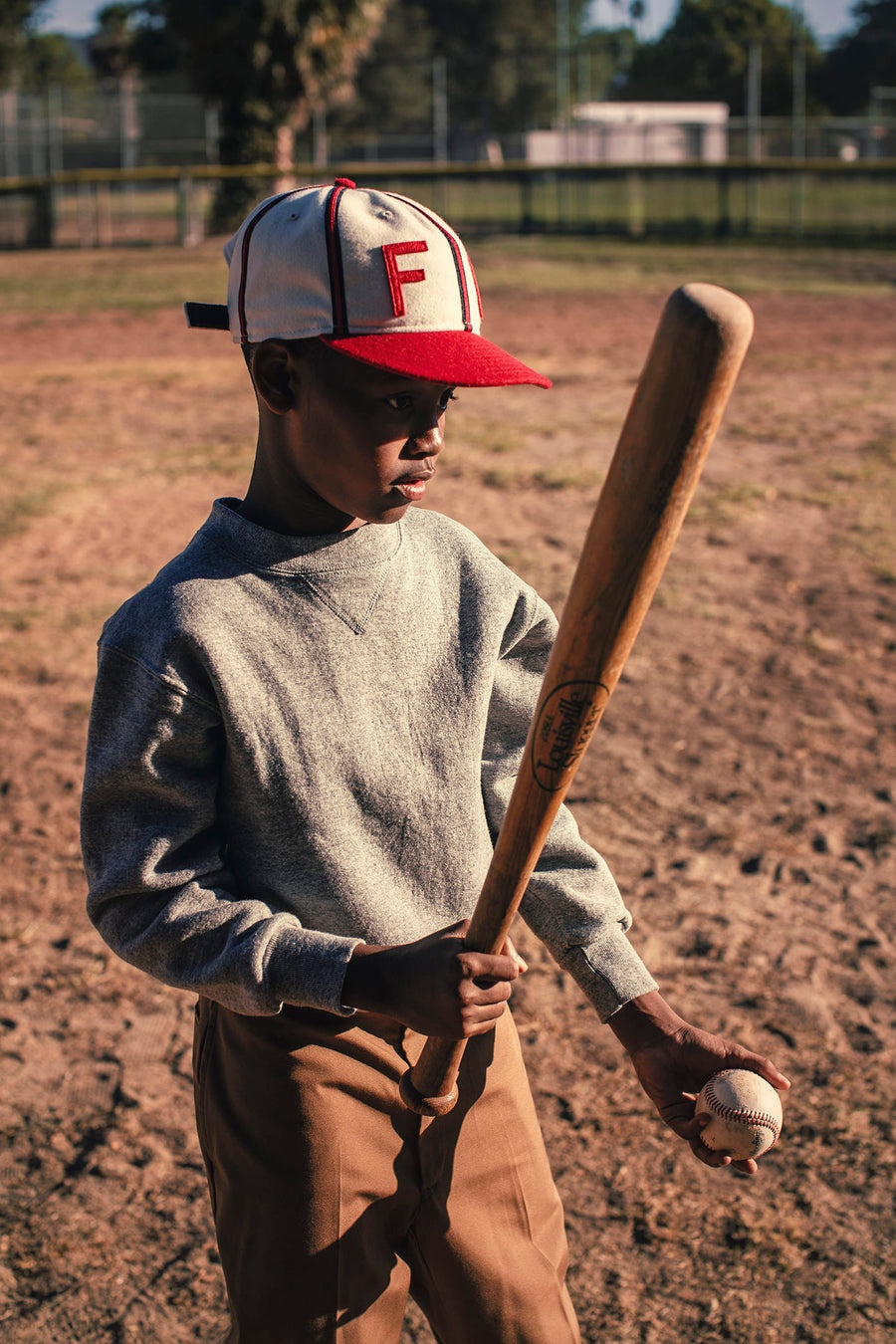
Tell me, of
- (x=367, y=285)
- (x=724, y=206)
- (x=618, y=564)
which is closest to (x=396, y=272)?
(x=367, y=285)

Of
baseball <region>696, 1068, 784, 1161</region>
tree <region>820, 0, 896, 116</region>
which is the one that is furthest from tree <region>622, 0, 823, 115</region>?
baseball <region>696, 1068, 784, 1161</region>

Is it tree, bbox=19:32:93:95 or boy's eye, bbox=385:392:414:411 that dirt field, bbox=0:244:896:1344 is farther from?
tree, bbox=19:32:93:95

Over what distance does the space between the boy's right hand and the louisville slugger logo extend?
0.18 metres

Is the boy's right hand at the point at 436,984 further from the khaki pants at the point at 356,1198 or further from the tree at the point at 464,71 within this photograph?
the tree at the point at 464,71

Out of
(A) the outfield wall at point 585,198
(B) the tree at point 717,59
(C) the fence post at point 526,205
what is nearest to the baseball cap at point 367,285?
Result: (A) the outfield wall at point 585,198

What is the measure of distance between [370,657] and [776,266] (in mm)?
17573

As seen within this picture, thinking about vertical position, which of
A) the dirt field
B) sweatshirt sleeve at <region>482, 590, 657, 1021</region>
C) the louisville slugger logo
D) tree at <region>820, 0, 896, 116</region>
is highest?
tree at <region>820, 0, 896, 116</region>

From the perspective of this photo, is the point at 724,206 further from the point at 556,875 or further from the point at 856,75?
the point at 856,75

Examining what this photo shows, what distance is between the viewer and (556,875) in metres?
1.64

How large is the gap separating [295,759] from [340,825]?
3.6 inches

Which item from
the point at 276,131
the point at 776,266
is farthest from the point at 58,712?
the point at 276,131

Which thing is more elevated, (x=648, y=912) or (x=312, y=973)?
(x=312, y=973)

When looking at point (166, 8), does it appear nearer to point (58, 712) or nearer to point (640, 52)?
point (58, 712)

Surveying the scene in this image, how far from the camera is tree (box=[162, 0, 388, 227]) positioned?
23969 mm
